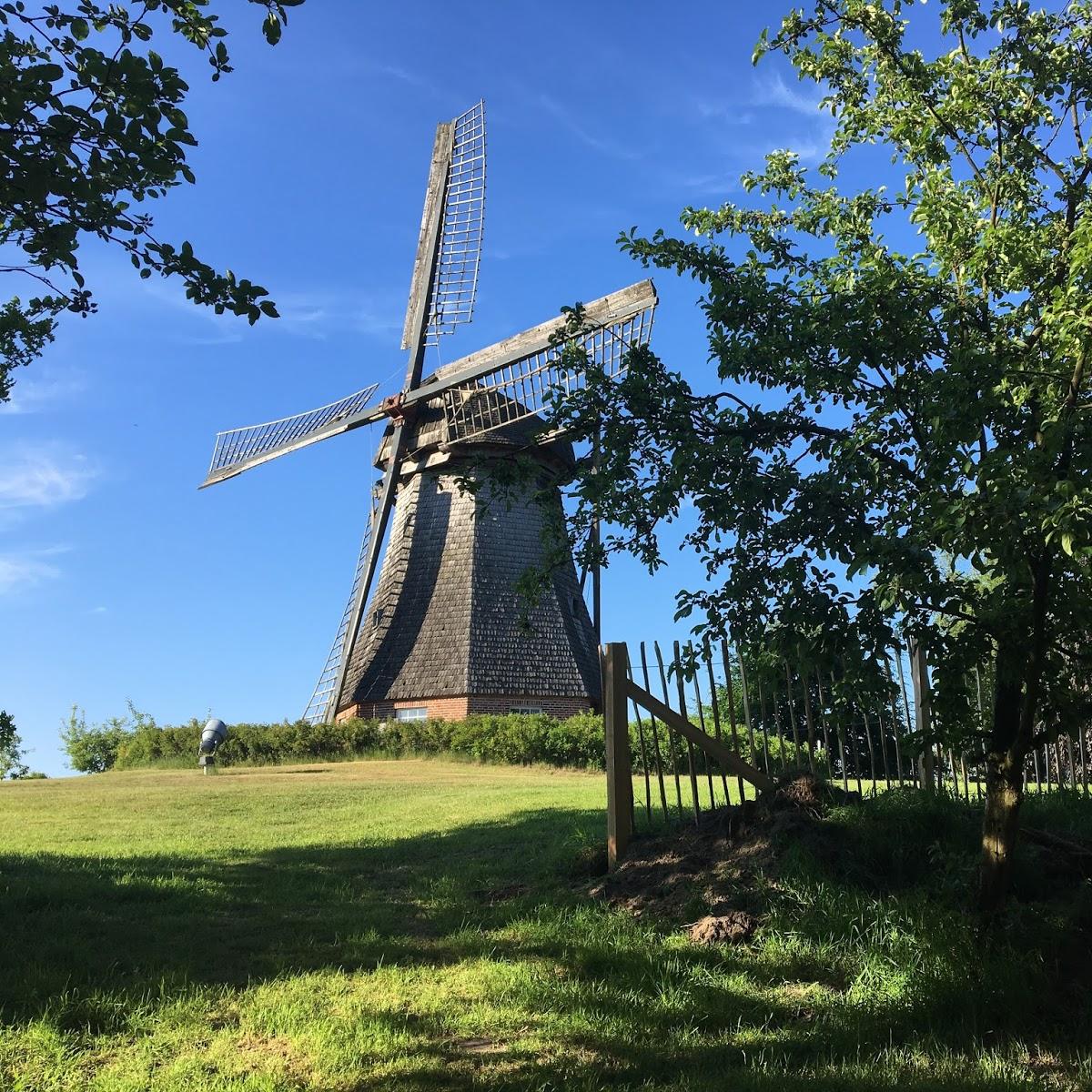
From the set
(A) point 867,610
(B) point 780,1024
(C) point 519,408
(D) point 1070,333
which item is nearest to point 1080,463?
(D) point 1070,333

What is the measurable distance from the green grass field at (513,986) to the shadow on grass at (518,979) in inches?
0.7

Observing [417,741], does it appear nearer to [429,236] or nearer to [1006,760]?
A: [429,236]

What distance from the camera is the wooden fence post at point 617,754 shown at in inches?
296

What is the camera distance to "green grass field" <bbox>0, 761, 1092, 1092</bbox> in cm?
430

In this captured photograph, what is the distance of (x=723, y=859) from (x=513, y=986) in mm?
2237

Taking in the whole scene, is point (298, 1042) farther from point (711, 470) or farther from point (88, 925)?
point (711, 470)

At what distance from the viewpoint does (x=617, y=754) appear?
771 centimetres

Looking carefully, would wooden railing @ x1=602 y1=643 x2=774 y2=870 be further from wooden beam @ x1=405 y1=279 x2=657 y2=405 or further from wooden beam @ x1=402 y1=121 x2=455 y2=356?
wooden beam @ x1=402 y1=121 x2=455 y2=356

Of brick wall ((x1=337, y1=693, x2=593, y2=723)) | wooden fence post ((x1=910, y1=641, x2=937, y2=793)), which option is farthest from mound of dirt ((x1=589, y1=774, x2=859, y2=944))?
brick wall ((x1=337, y1=693, x2=593, y2=723))

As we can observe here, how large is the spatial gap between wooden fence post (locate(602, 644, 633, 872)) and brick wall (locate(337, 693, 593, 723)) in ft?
57.6

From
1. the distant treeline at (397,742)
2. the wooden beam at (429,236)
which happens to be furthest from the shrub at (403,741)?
the wooden beam at (429,236)

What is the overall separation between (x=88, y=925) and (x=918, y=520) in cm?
616

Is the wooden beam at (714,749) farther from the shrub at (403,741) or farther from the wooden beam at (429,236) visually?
the wooden beam at (429,236)

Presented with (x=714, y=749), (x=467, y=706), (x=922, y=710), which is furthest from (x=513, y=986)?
(x=467, y=706)
